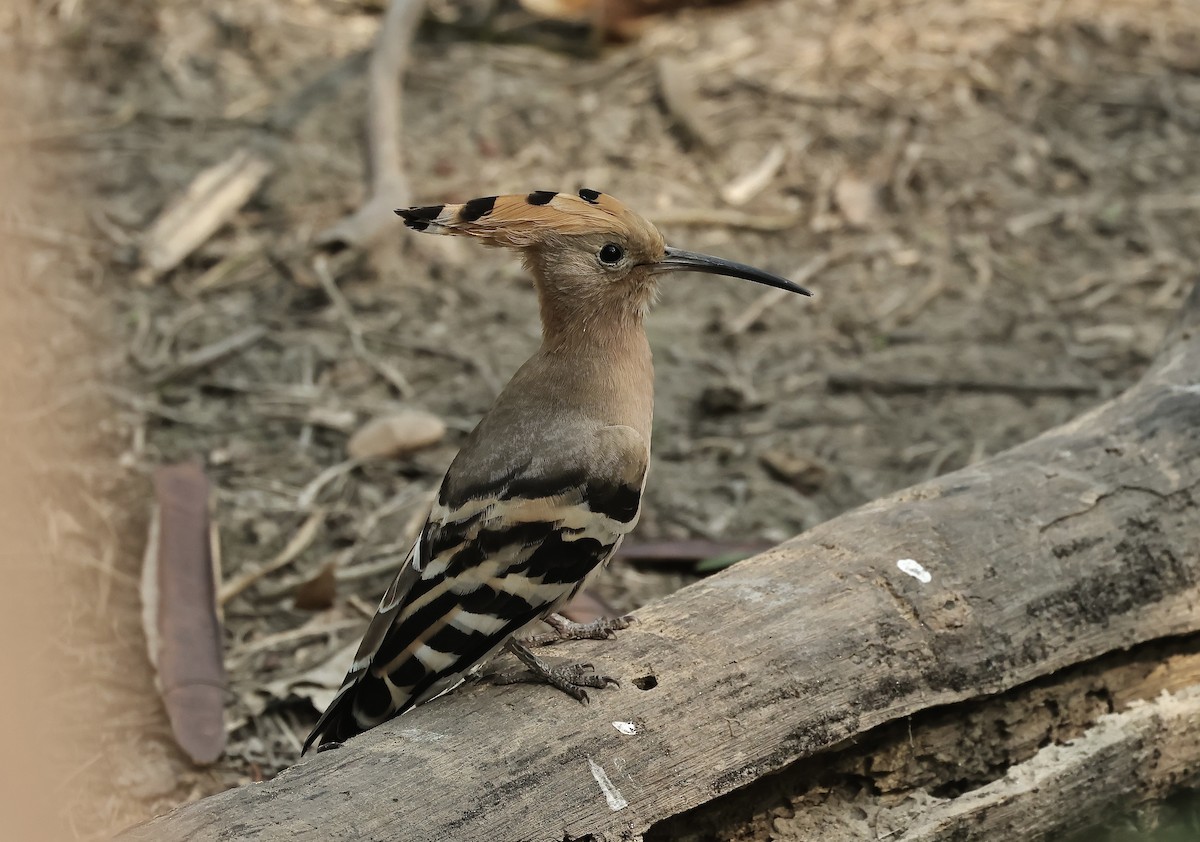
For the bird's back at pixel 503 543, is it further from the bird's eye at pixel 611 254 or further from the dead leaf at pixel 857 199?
the dead leaf at pixel 857 199

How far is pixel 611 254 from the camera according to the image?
2.39m

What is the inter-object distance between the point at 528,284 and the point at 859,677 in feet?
8.10

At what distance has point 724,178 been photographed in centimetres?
484

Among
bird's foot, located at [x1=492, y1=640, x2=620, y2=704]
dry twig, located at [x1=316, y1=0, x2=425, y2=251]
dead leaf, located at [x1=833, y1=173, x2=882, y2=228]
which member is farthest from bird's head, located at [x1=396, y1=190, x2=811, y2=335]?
dead leaf, located at [x1=833, y1=173, x2=882, y2=228]

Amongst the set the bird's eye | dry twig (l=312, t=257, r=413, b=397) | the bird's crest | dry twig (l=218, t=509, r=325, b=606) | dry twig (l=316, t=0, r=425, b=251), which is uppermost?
the bird's crest

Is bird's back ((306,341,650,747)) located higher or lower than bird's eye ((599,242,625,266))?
lower

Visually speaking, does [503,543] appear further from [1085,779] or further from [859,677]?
[1085,779]

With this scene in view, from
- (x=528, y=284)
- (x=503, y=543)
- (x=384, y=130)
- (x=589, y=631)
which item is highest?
(x=384, y=130)

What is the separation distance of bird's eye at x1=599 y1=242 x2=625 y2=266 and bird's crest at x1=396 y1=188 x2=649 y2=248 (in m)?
0.03

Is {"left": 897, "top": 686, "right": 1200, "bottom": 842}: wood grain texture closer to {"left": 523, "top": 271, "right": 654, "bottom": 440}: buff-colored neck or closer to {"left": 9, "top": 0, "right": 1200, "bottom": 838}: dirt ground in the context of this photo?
{"left": 523, "top": 271, "right": 654, "bottom": 440}: buff-colored neck

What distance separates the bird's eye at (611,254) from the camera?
2.38m

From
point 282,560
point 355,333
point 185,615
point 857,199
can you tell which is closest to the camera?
point 185,615

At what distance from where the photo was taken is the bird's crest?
2.29 m

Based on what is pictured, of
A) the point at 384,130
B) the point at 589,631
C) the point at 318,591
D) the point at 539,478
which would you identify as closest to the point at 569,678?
the point at 589,631
